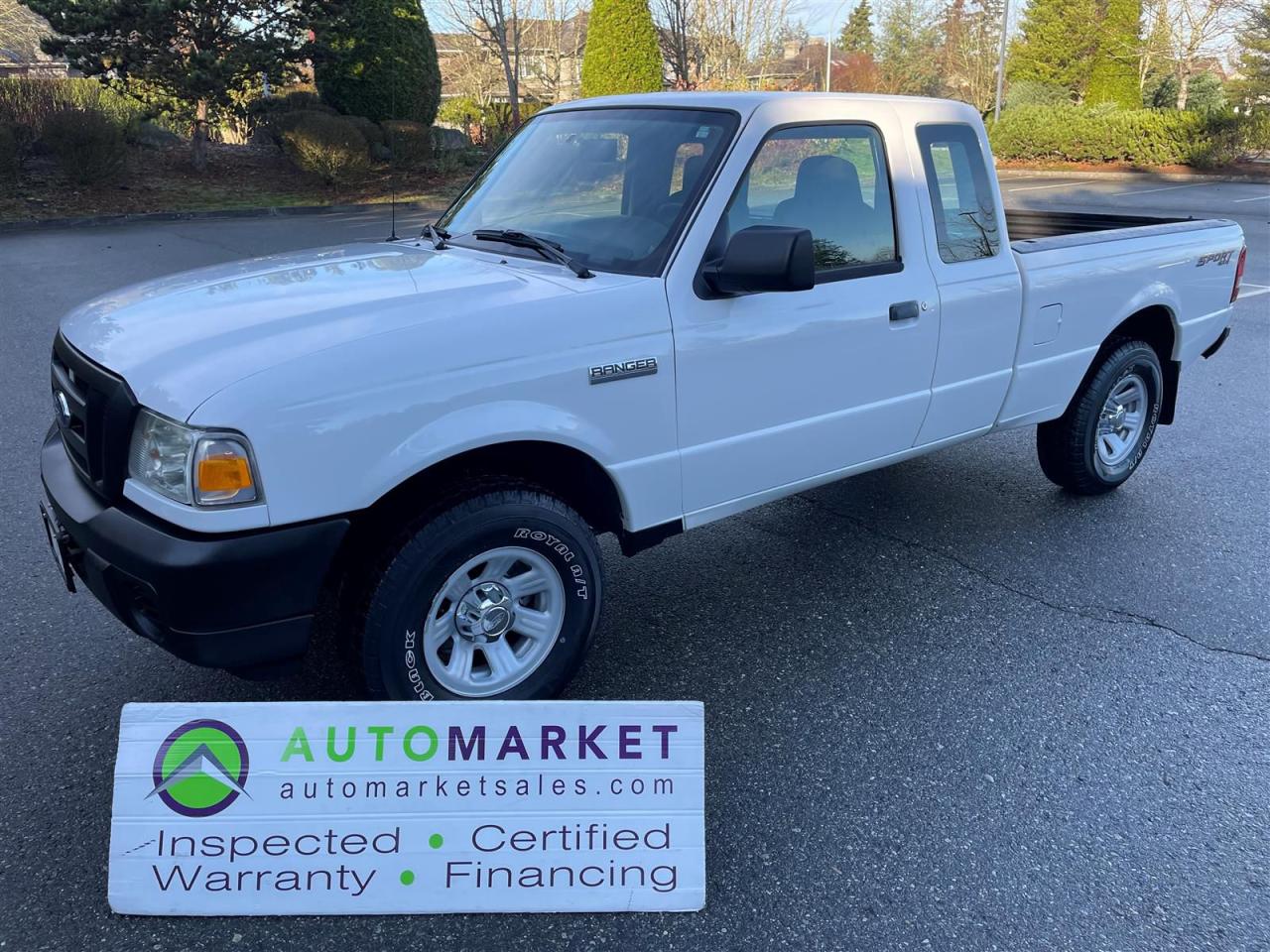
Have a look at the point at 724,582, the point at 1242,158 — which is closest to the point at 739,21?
the point at 1242,158

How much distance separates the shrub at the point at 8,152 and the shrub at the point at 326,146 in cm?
477

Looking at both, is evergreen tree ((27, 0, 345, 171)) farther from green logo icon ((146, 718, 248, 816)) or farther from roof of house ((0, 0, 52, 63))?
roof of house ((0, 0, 52, 63))

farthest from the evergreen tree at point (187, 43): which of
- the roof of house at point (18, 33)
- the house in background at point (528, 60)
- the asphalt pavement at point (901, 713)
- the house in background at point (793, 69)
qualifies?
the roof of house at point (18, 33)

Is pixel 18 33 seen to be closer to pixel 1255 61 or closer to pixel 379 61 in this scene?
pixel 379 61

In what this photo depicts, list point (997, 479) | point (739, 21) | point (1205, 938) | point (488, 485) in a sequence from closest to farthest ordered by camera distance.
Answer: point (1205, 938)
point (488, 485)
point (997, 479)
point (739, 21)

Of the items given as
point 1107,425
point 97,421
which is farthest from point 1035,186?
point 97,421

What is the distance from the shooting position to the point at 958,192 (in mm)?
4180

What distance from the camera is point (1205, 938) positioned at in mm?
2490

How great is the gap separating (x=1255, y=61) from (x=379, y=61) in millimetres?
32080

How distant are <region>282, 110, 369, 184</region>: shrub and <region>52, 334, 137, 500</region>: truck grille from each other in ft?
60.5

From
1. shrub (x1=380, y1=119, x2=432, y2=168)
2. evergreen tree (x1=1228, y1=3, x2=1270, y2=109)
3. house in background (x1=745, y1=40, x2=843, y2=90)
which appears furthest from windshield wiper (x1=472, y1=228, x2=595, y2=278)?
evergreen tree (x1=1228, y1=3, x2=1270, y2=109)

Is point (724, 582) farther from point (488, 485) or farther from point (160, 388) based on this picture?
point (160, 388)

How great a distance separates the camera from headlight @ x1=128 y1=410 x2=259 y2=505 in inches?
99.2

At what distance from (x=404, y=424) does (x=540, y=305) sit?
1.91 ft
